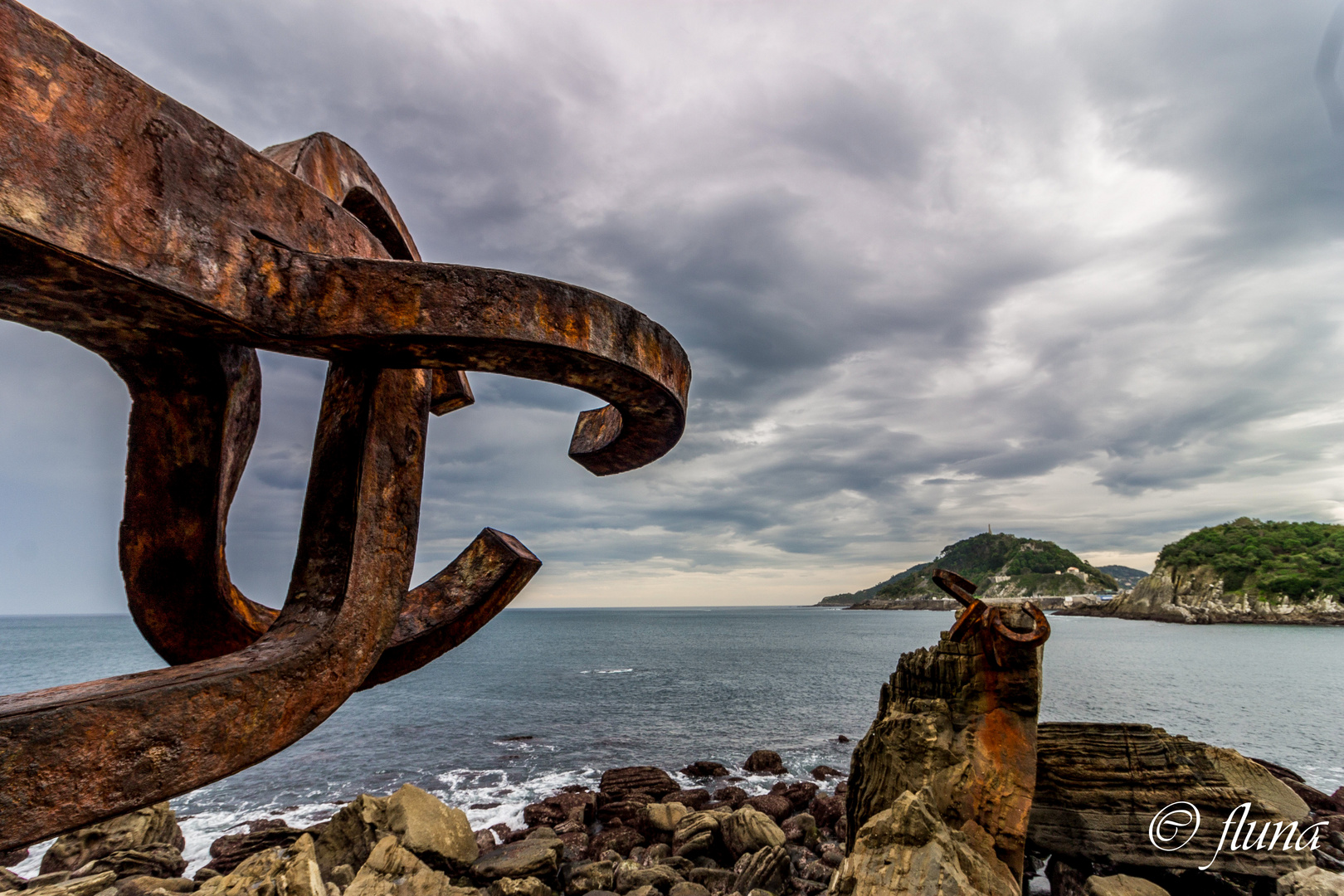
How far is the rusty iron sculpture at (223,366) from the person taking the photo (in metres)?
1.51

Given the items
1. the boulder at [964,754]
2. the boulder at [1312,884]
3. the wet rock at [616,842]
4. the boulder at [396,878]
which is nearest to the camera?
the boulder at [964,754]

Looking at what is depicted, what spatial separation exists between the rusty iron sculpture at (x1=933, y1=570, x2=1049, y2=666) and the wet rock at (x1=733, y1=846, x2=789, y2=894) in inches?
171

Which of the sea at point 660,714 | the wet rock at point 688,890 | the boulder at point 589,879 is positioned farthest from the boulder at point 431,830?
the sea at point 660,714

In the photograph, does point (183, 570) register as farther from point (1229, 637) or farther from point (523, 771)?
point (1229, 637)

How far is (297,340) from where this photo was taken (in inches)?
76.0

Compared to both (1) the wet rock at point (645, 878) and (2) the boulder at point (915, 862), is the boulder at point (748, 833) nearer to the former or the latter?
(1) the wet rock at point (645, 878)

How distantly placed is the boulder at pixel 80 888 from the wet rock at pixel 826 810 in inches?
386

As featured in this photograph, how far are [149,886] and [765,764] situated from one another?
482 inches

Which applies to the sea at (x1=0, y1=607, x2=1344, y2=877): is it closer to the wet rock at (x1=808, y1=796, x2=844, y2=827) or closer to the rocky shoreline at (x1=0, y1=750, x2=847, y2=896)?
the rocky shoreline at (x1=0, y1=750, x2=847, y2=896)

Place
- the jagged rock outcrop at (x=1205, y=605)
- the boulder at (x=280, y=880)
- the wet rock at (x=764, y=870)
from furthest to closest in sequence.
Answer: the jagged rock outcrop at (x=1205, y=605) → the wet rock at (x=764, y=870) → the boulder at (x=280, y=880)

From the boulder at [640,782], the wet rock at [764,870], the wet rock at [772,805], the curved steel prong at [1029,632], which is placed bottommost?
the boulder at [640,782]

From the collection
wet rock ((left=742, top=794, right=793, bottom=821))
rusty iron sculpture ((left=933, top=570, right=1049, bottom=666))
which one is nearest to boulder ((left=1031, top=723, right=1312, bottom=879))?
rusty iron sculpture ((left=933, top=570, right=1049, bottom=666))

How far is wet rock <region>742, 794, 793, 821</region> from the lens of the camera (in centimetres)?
1124

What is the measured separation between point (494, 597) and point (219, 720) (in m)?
1.51
